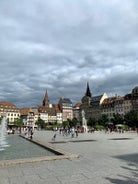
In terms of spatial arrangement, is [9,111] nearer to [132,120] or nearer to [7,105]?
[7,105]

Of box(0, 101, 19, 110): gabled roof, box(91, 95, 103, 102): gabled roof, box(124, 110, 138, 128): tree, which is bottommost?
box(124, 110, 138, 128): tree

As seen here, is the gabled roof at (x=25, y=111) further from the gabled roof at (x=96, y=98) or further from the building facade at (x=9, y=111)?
the gabled roof at (x=96, y=98)

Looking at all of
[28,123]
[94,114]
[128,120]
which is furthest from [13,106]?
[128,120]

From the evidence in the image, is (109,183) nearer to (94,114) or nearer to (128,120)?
(128,120)

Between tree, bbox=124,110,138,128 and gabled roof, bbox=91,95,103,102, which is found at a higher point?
gabled roof, bbox=91,95,103,102

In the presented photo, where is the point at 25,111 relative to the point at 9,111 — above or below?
above

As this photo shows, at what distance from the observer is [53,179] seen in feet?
28.3

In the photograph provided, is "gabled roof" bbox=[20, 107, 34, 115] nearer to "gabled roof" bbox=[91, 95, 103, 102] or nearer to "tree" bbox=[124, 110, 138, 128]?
"gabled roof" bbox=[91, 95, 103, 102]

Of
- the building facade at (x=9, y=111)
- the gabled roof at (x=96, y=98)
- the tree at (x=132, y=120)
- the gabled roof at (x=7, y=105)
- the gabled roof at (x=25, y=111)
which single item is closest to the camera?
the tree at (x=132, y=120)

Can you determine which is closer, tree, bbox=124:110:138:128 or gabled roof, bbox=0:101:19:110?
tree, bbox=124:110:138:128

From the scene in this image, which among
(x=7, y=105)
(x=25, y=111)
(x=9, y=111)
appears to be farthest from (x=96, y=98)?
(x=7, y=105)

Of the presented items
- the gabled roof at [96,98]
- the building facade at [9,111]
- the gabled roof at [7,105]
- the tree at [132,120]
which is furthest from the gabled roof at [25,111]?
the tree at [132,120]

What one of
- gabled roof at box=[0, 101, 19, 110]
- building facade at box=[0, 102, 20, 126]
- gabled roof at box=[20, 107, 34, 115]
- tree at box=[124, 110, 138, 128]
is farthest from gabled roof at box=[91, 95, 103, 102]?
tree at box=[124, 110, 138, 128]

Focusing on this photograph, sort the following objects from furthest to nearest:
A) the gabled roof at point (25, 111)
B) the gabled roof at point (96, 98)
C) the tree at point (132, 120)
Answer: the gabled roof at point (25, 111) < the gabled roof at point (96, 98) < the tree at point (132, 120)
